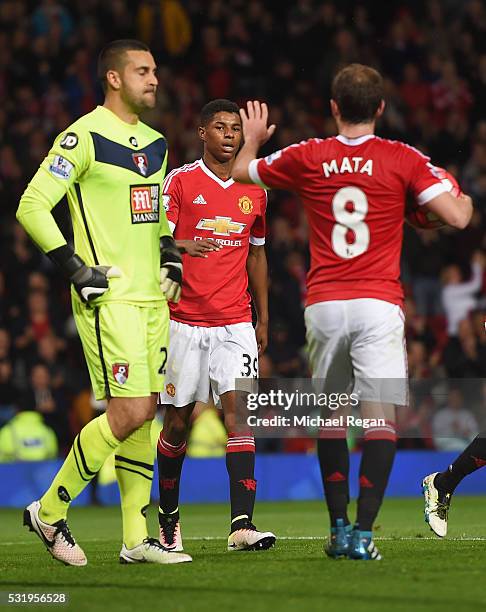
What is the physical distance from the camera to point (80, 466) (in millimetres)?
6676

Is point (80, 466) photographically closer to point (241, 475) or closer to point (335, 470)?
point (335, 470)

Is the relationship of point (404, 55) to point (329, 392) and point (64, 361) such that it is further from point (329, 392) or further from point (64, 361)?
point (329, 392)

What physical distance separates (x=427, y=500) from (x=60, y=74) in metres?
11.6

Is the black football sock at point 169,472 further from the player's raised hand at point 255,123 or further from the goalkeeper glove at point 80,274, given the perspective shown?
the player's raised hand at point 255,123

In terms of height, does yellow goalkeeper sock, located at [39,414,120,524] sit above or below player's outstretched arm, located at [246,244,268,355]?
below

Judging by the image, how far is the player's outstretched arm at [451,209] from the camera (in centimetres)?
620

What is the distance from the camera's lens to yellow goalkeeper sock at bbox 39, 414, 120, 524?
6637 mm

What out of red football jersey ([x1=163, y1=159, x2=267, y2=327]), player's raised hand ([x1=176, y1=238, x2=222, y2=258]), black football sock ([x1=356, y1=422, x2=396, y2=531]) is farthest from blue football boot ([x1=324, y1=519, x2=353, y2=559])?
red football jersey ([x1=163, y1=159, x2=267, y2=327])

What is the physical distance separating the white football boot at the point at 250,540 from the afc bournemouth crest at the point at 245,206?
1980mm

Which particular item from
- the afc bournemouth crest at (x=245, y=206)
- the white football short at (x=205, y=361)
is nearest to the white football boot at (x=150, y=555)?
the white football short at (x=205, y=361)

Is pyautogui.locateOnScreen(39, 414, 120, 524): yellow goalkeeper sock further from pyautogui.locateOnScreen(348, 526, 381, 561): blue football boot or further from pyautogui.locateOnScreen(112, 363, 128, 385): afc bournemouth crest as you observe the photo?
pyautogui.locateOnScreen(348, 526, 381, 561): blue football boot

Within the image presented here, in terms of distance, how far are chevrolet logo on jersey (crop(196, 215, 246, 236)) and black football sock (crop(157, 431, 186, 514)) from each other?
1300 mm

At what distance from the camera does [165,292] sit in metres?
6.89

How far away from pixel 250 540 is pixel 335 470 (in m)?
1.20
